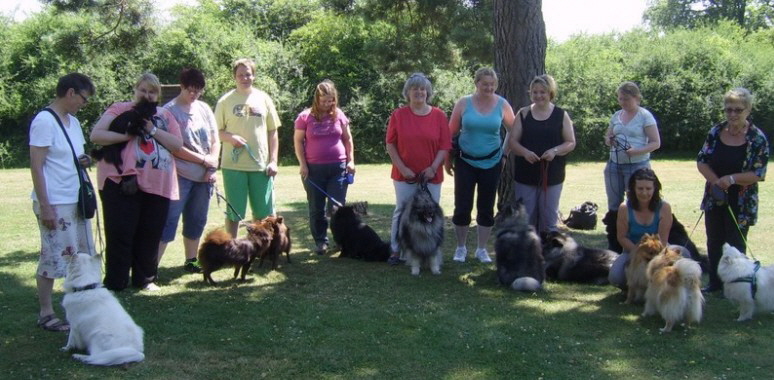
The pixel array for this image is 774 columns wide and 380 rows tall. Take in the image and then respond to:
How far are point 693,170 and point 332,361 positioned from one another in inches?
618

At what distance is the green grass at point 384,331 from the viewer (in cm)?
378

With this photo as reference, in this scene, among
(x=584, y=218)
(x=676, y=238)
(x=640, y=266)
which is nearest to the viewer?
(x=640, y=266)

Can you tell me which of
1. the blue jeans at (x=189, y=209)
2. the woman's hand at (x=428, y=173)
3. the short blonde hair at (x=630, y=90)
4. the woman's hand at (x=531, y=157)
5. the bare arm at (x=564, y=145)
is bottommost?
the blue jeans at (x=189, y=209)

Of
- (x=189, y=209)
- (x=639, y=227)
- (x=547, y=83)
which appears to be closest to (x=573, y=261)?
(x=639, y=227)

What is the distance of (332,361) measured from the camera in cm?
392

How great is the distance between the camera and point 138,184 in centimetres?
497

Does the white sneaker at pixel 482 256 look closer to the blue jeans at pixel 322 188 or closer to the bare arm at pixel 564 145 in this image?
the bare arm at pixel 564 145

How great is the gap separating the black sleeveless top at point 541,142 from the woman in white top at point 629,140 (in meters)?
0.56

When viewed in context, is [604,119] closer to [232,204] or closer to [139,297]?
[232,204]

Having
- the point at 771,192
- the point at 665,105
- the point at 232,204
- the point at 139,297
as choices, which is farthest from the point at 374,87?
the point at 139,297

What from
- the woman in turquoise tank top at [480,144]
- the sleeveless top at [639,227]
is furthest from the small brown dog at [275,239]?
the sleeveless top at [639,227]

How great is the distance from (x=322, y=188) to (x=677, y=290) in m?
3.61

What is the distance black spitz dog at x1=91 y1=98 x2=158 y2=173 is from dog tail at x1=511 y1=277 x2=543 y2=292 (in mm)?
3165

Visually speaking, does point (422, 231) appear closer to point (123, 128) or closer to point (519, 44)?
point (123, 128)
